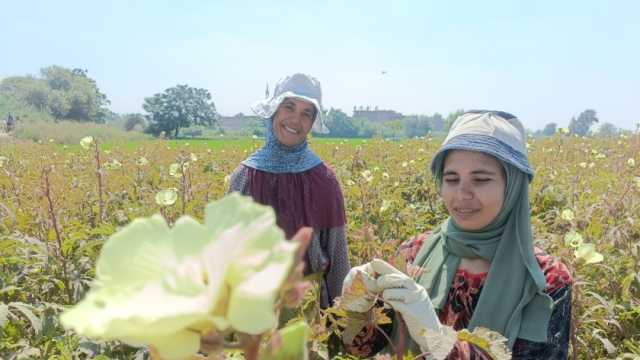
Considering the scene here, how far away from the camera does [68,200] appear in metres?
4.23

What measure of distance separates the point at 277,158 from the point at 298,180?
135mm

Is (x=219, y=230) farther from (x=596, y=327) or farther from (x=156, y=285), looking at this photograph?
(x=596, y=327)

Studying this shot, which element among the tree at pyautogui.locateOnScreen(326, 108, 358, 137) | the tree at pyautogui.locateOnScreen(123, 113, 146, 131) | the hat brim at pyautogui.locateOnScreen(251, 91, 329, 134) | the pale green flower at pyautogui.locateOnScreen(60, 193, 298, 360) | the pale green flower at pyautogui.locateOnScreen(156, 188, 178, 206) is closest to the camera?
the pale green flower at pyautogui.locateOnScreen(60, 193, 298, 360)

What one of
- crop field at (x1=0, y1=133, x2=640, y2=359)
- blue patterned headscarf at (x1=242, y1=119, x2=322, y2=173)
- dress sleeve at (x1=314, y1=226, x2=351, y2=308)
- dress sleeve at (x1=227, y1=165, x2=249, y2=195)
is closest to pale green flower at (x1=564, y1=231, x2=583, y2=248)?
crop field at (x1=0, y1=133, x2=640, y2=359)

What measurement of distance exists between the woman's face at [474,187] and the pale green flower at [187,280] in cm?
113

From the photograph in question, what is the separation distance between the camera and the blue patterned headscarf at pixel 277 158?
233 cm

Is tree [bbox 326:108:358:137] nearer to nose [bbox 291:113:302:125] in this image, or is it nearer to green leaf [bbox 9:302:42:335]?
nose [bbox 291:113:302:125]

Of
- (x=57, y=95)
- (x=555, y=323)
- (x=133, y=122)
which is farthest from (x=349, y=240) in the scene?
(x=57, y=95)

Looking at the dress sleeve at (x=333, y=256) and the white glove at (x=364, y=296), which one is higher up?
the white glove at (x=364, y=296)

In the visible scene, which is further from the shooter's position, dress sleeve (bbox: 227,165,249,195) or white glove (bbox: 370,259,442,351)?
dress sleeve (bbox: 227,165,249,195)

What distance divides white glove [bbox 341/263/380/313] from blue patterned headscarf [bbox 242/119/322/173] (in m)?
1.33

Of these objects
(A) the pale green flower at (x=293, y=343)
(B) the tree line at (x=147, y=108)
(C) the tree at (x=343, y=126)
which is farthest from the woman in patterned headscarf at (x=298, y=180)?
(C) the tree at (x=343, y=126)

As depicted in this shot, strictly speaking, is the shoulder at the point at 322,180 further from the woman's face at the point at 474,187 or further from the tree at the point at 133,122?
the tree at the point at 133,122

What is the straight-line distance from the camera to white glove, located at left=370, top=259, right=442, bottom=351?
0.97 meters
